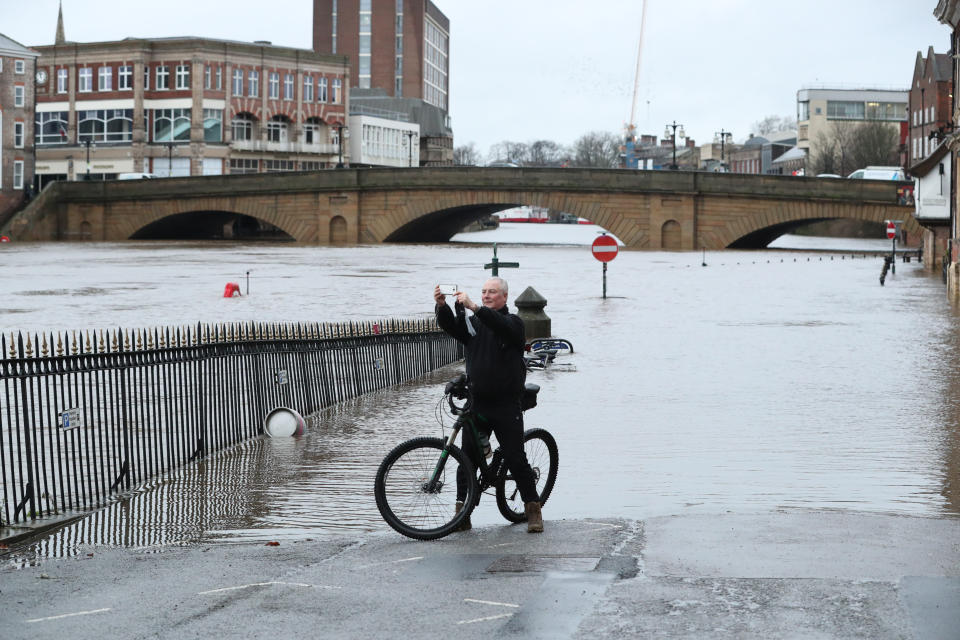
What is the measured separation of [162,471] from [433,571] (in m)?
4.81

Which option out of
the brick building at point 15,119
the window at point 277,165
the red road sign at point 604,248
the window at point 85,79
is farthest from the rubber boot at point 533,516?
the window at point 85,79

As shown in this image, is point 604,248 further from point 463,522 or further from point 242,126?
point 242,126

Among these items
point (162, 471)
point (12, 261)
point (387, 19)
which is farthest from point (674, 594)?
point (387, 19)

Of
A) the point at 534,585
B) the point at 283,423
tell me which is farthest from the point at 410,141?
the point at 534,585

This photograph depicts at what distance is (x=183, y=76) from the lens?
9675cm

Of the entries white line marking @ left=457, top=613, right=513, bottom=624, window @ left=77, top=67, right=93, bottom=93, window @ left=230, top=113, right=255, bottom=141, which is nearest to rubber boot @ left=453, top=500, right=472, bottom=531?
white line marking @ left=457, top=613, right=513, bottom=624

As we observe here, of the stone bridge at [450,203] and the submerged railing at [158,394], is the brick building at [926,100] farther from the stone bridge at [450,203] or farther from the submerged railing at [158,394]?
the submerged railing at [158,394]

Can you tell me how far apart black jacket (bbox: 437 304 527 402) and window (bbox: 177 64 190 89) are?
303 ft

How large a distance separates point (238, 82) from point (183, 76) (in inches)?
160

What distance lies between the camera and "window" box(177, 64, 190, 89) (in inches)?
3807

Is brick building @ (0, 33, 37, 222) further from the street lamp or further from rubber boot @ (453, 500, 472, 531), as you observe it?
rubber boot @ (453, 500, 472, 531)

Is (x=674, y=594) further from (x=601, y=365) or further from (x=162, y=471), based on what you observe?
(x=601, y=365)

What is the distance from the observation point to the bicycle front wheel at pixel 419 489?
8.01 meters

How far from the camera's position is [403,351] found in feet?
58.1
